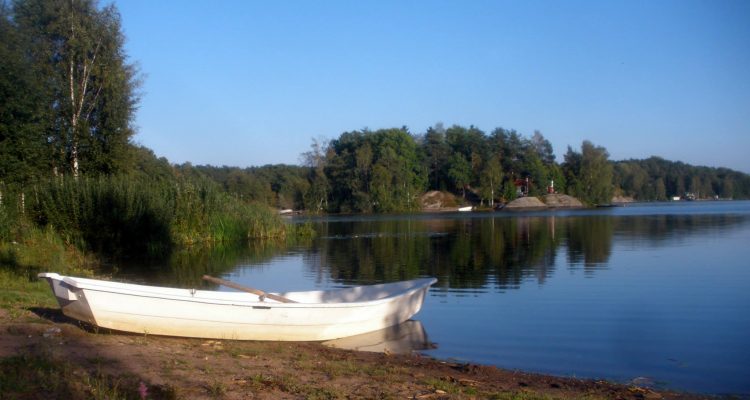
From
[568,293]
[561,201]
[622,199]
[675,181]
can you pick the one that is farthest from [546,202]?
[568,293]

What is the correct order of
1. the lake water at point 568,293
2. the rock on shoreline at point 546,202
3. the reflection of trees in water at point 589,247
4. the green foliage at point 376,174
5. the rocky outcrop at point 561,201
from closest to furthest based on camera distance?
the lake water at point 568,293, the reflection of trees in water at point 589,247, the rock on shoreline at point 546,202, the green foliage at point 376,174, the rocky outcrop at point 561,201

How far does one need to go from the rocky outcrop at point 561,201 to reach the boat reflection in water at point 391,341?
102047 mm

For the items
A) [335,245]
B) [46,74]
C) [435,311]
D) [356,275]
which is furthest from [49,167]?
[435,311]

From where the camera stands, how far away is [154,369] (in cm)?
735

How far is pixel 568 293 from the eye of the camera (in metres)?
16.6

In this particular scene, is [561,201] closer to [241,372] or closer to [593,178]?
[593,178]

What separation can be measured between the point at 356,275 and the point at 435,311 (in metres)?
7.24

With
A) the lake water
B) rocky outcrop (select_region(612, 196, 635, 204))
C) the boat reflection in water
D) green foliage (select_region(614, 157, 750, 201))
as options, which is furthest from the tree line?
the boat reflection in water

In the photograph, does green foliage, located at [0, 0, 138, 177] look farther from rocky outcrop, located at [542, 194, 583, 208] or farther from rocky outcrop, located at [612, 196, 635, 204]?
rocky outcrop, located at [612, 196, 635, 204]

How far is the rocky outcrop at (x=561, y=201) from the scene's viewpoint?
111m

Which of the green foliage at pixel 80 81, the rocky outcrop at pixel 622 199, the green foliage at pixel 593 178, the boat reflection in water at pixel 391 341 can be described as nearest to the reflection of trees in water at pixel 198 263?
the green foliage at pixel 80 81

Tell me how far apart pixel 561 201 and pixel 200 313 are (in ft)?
354

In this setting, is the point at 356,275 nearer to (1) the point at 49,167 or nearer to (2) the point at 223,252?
(2) the point at 223,252

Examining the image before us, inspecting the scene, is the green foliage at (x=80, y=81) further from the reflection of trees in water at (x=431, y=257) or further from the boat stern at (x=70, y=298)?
the boat stern at (x=70, y=298)
